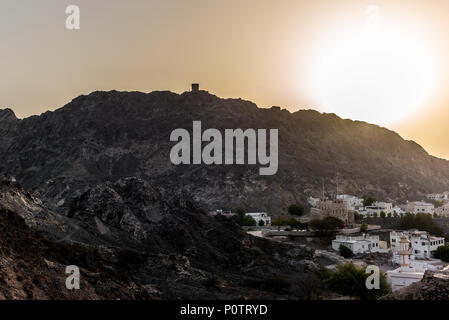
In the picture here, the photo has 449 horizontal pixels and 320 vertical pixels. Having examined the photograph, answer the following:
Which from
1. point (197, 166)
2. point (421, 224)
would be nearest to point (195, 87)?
point (197, 166)

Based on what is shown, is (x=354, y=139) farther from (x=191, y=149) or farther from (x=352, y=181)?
(x=191, y=149)

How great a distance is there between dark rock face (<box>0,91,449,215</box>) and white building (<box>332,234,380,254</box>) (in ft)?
119

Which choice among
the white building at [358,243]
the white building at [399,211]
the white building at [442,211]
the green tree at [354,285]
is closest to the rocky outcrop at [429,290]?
the green tree at [354,285]

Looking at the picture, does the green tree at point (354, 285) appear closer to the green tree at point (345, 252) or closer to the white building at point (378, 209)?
the green tree at point (345, 252)

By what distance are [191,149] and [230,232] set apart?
3009 inches

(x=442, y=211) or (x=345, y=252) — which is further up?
(x=442, y=211)

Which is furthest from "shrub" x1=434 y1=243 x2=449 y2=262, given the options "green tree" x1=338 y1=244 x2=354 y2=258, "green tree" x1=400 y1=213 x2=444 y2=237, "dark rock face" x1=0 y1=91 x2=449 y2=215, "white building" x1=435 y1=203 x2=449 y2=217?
"dark rock face" x1=0 y1=91 x2=449 y2=215

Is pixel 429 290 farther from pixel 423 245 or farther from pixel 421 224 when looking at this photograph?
pixel 421 224

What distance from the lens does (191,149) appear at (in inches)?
4847

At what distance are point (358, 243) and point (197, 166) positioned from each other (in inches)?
2439

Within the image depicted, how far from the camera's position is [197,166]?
113 meters

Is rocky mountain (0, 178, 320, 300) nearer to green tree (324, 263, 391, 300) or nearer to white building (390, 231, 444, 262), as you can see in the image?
green tree (324, 263, 391, 300)

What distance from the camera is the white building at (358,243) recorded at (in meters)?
54.0
